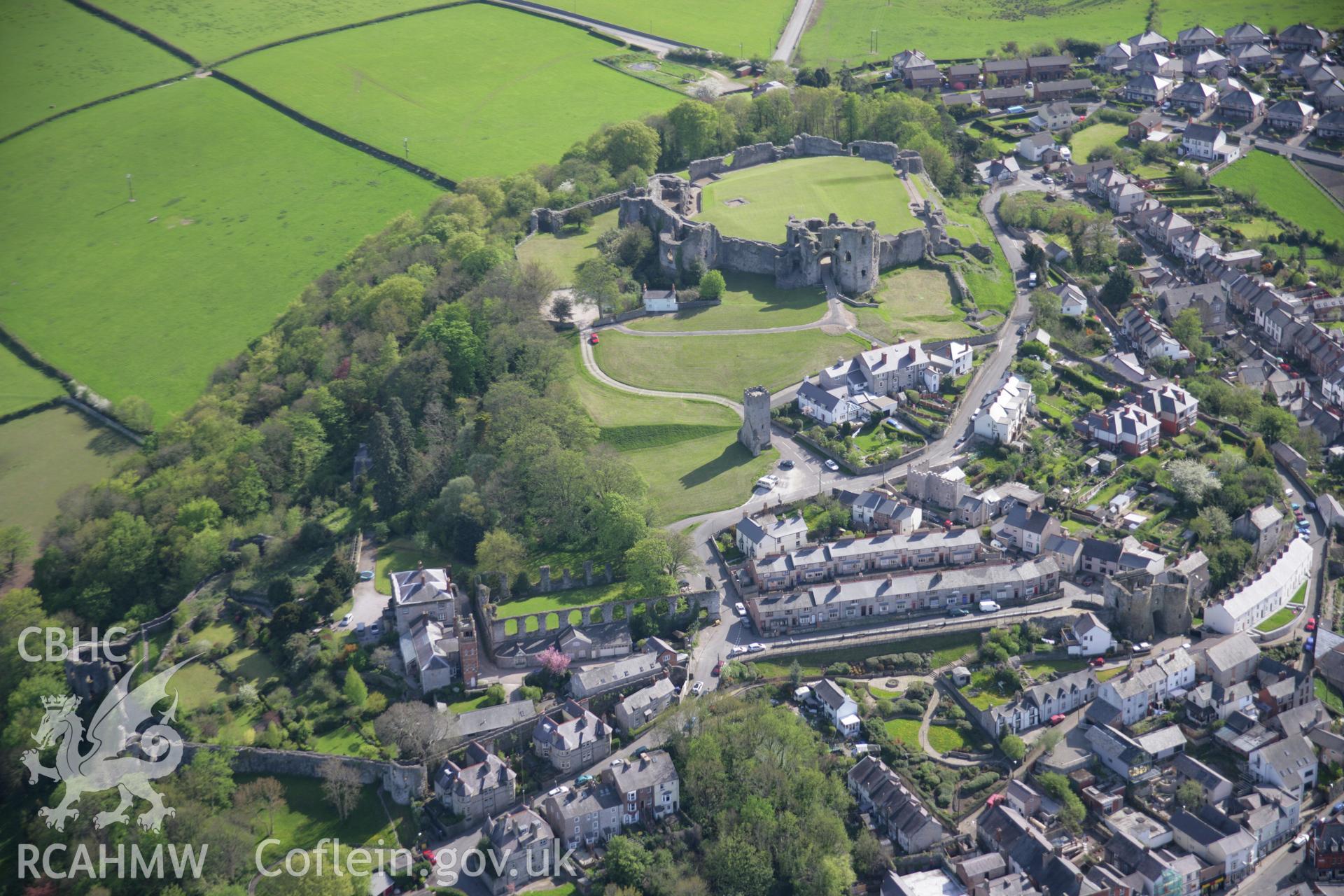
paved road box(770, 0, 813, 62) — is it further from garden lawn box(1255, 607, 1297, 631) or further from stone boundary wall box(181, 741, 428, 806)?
stone boundary wall box(181, 741, 428, 806)

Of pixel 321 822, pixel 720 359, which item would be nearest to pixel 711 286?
pixel 720 359

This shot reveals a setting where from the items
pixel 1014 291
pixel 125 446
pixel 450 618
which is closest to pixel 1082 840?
pixel 450 618

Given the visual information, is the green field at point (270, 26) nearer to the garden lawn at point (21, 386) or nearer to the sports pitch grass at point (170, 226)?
the sports pitch grass at point (170, 226)

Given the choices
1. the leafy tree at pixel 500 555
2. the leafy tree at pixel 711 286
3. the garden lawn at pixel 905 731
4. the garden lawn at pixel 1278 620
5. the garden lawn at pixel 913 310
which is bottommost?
the leafy tree at pixel 500 555

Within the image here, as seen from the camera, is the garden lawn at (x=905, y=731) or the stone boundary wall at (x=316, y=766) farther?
the garden lawn at (x=905, y=731)

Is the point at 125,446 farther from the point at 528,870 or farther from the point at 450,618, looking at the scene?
the point at 528,870

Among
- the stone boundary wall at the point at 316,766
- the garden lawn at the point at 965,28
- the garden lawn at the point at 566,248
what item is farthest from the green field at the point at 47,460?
the garden lawn at the point at 965,28
